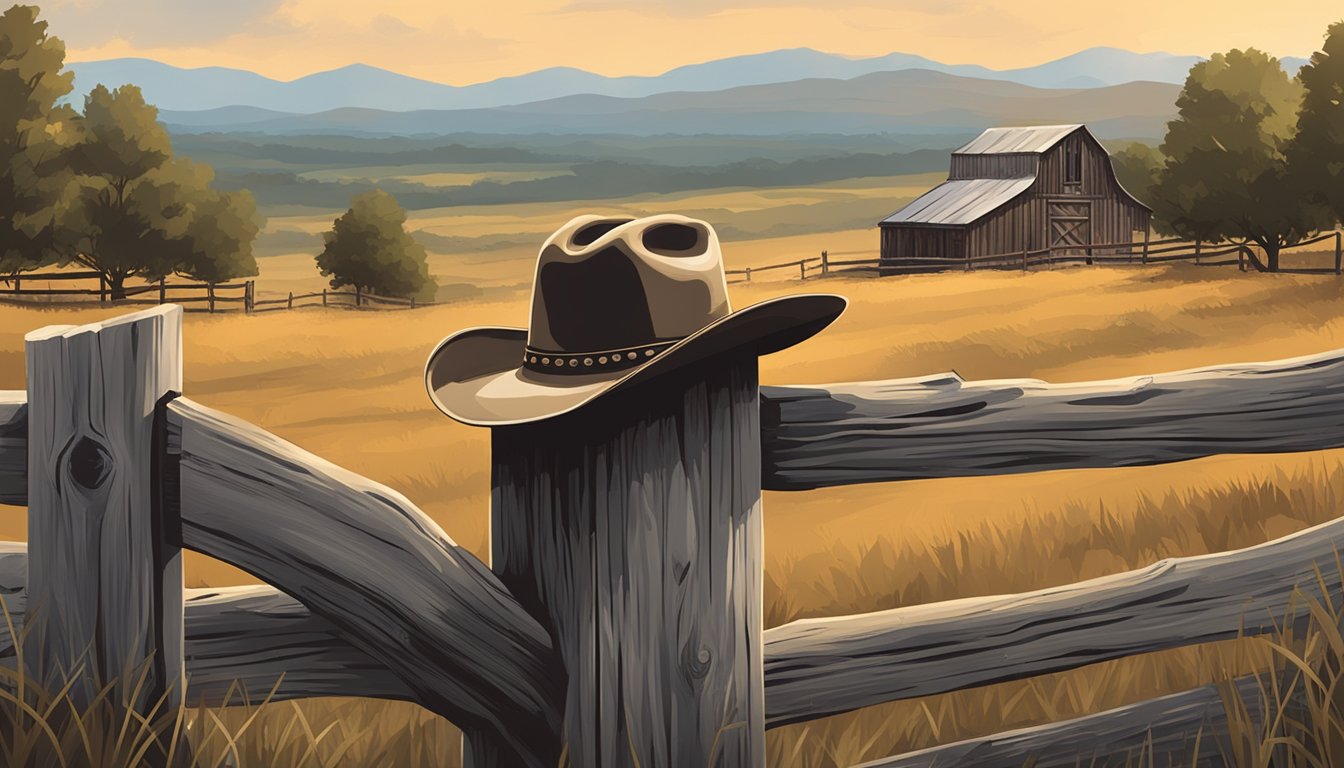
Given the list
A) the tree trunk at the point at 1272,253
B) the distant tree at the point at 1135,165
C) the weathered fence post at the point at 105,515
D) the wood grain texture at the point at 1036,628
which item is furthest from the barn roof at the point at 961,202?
the weathered fence post at the point at 105,515

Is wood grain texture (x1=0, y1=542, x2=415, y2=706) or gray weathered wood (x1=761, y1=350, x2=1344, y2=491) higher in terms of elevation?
gray weathered wood (x1=761, y1=350, x2=1344, y2=491)

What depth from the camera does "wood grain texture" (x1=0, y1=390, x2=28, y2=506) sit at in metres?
2.55

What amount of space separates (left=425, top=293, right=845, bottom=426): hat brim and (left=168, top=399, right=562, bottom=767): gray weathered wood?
0.25 meters

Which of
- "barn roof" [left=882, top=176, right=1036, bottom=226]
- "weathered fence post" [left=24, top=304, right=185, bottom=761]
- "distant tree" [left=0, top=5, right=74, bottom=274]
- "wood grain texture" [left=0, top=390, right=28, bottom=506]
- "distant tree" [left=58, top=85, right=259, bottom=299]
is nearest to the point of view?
"weathered fence post" [left=24, top=304, right=185, bottom=761]

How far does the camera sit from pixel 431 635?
256 cm

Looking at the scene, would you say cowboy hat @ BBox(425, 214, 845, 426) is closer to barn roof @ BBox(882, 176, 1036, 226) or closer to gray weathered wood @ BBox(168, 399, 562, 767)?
gray weathered wood @ BBox(168, 399, 562, 767)

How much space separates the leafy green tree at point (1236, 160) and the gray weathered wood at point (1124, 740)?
34380 millimetres

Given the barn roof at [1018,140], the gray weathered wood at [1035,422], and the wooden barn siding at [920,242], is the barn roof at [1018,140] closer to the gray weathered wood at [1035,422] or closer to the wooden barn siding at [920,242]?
the wooden barn siding at [920,242]

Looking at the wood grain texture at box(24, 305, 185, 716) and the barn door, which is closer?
the wood grain texture at box(24, 305, 185, 716)

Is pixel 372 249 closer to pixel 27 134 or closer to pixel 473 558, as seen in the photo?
pixel 27 134

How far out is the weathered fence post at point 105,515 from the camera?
8.02ft

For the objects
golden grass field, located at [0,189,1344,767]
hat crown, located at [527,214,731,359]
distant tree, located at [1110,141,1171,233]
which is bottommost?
golden grass field, located at [0,189,1344,767]

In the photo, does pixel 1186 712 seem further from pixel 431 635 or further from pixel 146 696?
pixel 146 696

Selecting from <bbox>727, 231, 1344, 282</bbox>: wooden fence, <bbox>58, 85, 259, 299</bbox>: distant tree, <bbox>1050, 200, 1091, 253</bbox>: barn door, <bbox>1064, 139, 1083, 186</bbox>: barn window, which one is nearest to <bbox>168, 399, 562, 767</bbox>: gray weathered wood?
<bbox>58, 85, 259, 299</bbox>: distant tree
